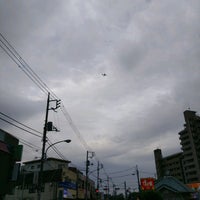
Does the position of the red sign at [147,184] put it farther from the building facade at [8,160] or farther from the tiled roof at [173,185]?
the building facade at [8,160]

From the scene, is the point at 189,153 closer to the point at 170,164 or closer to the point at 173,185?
the point at 170,164

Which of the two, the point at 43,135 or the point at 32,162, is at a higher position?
the point at 32,162

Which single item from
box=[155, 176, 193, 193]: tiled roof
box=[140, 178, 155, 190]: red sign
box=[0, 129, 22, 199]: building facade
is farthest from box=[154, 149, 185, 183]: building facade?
box=[0, 129, 22, 199]: building facade

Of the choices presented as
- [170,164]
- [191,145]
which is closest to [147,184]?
[191,145]

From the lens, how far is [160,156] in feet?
462

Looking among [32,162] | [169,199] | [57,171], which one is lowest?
[169,199]

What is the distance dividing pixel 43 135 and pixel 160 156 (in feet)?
414

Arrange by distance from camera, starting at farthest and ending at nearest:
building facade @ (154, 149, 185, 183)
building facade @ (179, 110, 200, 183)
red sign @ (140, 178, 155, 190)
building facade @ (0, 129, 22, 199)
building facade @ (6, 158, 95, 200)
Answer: building facade @ (154, 149, 185, 183) → building facade @ (179, 110, 200, 183) → building facade @ (6, 158, 95, 200) → red sign @ (140, 178, 155, 190) → building facade @ (0, 129, 22, 199)

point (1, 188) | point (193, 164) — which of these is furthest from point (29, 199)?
point (193, 164)

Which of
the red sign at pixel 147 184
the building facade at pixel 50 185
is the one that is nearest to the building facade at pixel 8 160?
the building facade at pixel 50 185

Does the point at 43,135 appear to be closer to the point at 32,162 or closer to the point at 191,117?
the point at 32,162

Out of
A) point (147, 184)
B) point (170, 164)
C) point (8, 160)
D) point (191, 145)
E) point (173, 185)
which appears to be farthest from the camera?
point (170, 164)

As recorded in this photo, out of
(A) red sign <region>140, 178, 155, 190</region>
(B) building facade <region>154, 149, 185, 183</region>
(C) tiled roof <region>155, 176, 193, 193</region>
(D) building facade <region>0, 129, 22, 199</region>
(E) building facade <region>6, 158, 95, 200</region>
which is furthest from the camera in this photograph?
(B) building facade <region>154, 149, 185, 183</region>

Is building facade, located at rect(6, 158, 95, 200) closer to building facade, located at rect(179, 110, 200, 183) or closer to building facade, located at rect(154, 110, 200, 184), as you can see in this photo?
building facade, located at rect(154, 110, 200, 184)
